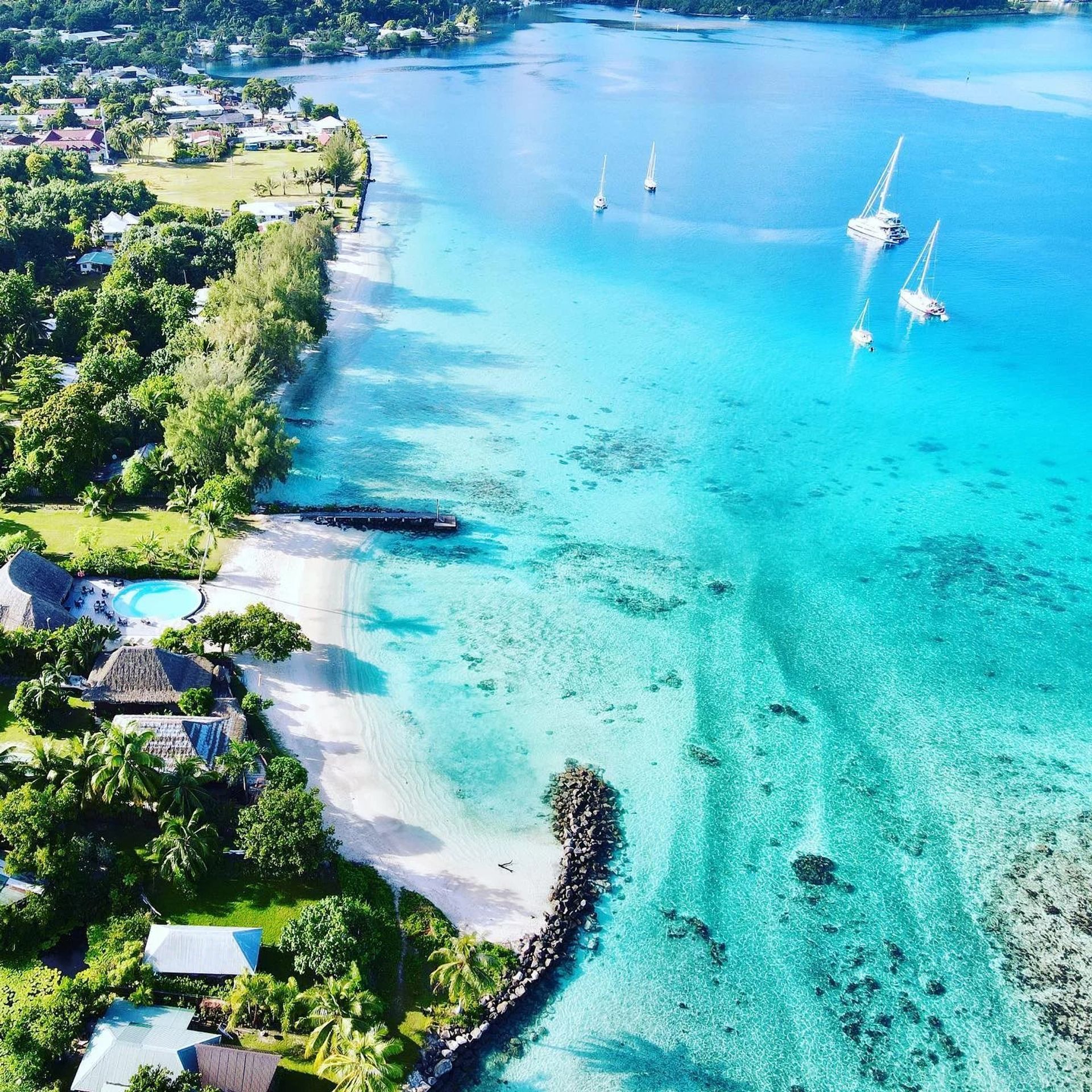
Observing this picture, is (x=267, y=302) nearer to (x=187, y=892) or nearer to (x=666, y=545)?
(x=666, y=545)

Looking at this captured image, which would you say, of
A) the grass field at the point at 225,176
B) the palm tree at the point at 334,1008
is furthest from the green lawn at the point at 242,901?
the grass field at the point at 225,176

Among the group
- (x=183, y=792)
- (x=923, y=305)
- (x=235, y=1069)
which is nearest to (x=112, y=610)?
(x=183, y=792)

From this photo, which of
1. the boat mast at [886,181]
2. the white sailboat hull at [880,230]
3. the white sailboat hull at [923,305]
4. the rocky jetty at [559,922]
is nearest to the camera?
the rocky jetty at [559,922]

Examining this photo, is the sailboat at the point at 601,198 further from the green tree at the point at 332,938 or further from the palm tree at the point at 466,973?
the palm tree at the point at 466,973

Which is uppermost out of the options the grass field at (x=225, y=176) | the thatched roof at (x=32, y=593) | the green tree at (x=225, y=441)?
the grass field at (x=225, y=176)

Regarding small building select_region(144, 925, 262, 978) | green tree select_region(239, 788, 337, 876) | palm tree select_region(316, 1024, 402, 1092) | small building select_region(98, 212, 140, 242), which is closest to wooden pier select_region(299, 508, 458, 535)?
green tree select_region(239, 788, 337, 876)

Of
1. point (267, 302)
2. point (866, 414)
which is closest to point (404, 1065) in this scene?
point (267, 302)
